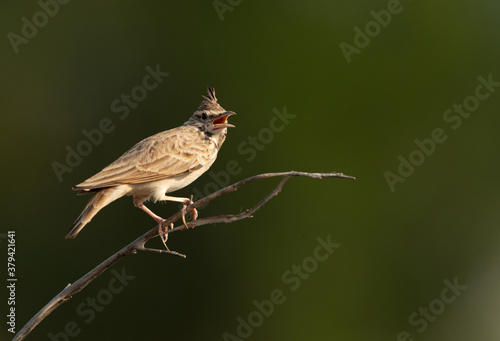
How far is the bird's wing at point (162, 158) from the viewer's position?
5.85 metres

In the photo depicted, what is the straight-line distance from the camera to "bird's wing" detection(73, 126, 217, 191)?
585 centimetres

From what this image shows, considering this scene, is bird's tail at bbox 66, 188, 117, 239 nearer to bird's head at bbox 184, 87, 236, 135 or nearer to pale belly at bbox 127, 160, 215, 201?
pale belly at bbox 127, 160, 215, 201

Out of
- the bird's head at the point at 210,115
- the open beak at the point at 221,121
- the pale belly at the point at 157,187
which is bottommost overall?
the pale belly at the point at 157,187

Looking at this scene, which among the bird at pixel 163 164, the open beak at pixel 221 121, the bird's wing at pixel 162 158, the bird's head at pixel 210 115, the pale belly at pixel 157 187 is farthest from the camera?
the bird's head at pixel 210 115

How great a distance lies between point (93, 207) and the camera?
5312mm

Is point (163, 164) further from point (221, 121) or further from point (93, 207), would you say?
point (93, 207)

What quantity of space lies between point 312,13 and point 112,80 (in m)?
3.82

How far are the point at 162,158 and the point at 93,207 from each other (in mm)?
1312

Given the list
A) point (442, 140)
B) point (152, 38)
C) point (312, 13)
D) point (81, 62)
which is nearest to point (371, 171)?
point (442, 140)

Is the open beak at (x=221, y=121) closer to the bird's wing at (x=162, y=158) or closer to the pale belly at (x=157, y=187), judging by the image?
the bird's wing at (x=162, y=158)

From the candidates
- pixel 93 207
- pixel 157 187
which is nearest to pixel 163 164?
pixel 157 187

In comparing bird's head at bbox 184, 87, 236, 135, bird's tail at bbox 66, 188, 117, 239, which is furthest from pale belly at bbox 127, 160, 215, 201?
bird's head at bbox 184, 87, 236, 135

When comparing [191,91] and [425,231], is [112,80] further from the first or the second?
[425,231]

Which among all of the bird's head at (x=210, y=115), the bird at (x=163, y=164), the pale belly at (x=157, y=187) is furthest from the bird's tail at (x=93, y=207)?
the bird's head at (x=210, y=115)
